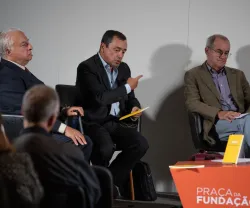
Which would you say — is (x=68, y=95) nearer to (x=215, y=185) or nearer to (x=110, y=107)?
(x=110, y=107)

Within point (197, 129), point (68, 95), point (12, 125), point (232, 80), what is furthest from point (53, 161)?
point (232, 80)

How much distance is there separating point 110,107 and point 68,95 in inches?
13.0

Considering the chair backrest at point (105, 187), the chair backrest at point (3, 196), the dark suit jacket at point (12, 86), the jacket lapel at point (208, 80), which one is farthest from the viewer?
the jacket lapel at point (208, 80)

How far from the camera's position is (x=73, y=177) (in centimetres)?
168

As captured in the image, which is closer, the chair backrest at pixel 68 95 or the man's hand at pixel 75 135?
the man's hand at pixel 75 135

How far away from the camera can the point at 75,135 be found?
A: 3258mm

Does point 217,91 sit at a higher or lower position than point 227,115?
higher

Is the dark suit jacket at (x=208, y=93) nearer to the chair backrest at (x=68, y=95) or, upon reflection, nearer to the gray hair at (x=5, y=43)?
the chair backrest at (x=68, y=95)

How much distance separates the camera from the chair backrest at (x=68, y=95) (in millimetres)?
3770

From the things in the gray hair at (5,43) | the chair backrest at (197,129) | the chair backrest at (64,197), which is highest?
the gray hair at (5,43)

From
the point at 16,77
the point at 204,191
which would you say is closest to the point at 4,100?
the point at 16,77

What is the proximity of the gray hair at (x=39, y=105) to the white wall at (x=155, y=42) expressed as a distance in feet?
9.83

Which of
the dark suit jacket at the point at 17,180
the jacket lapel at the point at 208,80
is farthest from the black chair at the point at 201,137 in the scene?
the dark suit jacket at the point at 17,180

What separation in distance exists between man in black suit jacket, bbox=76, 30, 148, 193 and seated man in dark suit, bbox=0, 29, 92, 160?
0.26 meters
